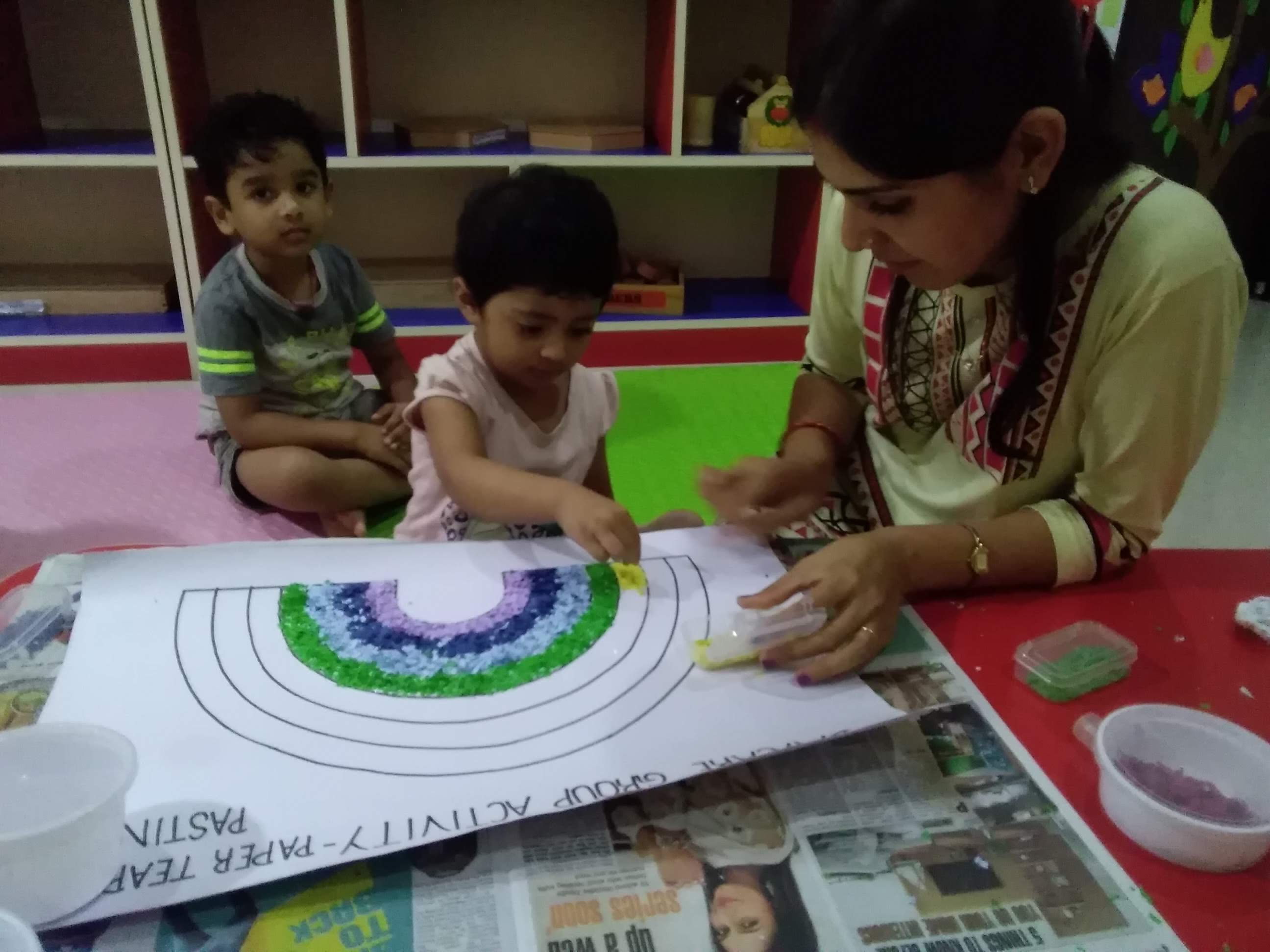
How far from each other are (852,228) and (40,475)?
1300 millimetres

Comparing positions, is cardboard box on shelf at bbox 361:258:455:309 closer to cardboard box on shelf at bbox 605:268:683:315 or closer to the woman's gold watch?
cardboard box on shelf at bbox 605:268:683:315

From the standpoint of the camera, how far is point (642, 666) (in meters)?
0.61

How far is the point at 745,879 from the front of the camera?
472mm

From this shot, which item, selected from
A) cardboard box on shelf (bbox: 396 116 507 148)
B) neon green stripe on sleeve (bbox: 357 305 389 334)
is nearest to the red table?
neon green stripe on sleeve (bbox: 357 305 389 334)

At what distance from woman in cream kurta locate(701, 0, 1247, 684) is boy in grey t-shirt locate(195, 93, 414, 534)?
75 centimetres

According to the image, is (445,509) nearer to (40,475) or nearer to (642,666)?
(642,666)

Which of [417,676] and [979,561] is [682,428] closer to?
[979,561]

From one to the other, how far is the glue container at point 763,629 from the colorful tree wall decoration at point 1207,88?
2.17 meters

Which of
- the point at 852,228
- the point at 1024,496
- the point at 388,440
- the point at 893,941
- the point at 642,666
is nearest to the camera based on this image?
the point at 893,941

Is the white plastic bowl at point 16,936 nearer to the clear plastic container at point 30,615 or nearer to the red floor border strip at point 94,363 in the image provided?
the clear plastic container at point 30,615

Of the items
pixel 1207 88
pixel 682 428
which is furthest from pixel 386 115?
pixel 1207 88

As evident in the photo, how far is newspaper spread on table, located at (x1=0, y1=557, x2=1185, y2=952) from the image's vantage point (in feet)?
1.43

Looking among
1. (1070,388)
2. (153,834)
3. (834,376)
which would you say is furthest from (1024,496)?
(153,834)

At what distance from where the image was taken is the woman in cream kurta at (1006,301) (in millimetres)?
601
